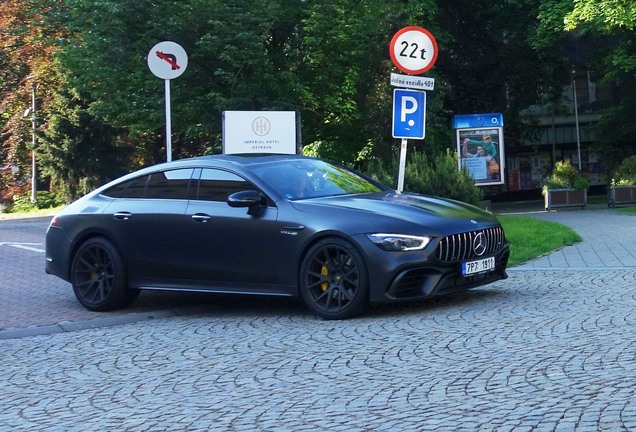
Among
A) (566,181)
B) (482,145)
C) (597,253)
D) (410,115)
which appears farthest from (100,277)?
(566,181)

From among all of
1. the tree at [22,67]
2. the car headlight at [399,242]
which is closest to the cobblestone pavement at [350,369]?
the car headlight at [399,242]

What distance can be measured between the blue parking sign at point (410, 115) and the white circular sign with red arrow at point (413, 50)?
0.35m

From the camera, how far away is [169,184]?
33.7 feet

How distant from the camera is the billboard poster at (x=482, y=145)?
24.2 m

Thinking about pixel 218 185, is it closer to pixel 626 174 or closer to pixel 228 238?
pixel 228 238

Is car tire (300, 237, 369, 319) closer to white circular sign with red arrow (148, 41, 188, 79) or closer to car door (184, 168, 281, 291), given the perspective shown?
car door (184, 168, 281, 291)

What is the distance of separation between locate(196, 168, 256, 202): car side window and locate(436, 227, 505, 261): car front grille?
194 cm

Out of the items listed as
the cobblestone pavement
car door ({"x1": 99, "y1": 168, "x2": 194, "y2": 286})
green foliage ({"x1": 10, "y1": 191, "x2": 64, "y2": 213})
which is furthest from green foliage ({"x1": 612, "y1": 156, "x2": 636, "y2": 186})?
green foliage ({"x1": 10, "y1": 191, "x2": 64, "y2": 213})

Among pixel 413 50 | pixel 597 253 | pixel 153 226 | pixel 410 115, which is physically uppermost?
pixel 413 50

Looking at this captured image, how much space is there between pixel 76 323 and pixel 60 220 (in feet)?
5.18

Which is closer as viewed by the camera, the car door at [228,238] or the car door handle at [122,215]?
the car door at [228,238]

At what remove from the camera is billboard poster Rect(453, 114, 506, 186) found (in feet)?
79.5

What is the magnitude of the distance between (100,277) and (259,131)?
604cm

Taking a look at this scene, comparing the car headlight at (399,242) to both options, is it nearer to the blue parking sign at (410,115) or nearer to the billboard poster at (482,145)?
the blue parking sign at (410,115)
